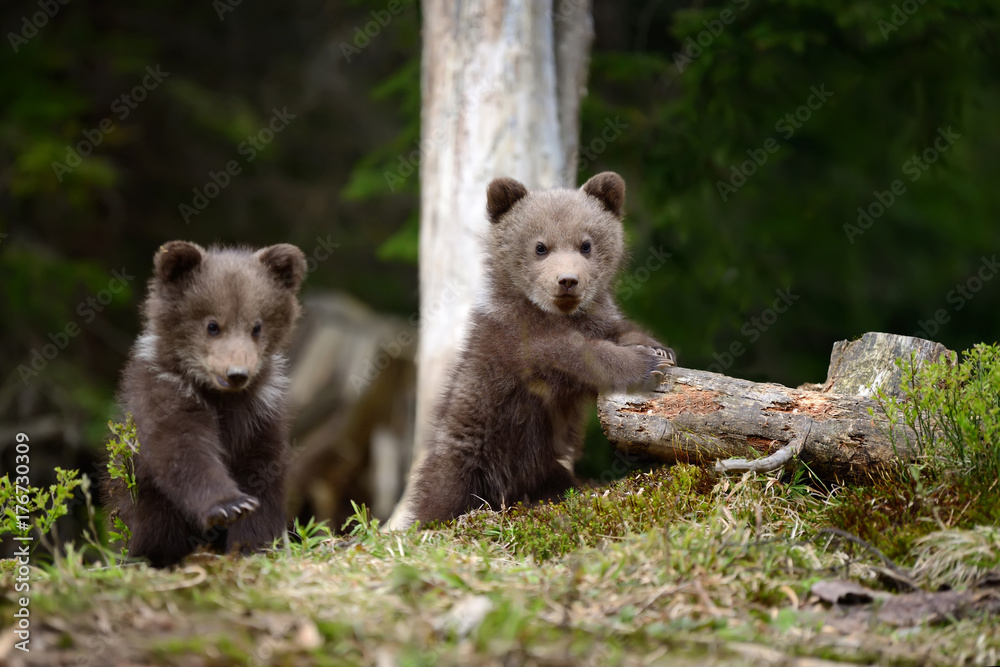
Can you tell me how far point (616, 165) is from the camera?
860 cm

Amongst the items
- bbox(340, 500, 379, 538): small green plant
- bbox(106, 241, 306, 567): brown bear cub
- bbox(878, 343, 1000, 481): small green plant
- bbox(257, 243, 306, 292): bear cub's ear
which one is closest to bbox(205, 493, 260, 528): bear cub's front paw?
bbox(106, 241, 306, 567): brown bear cub

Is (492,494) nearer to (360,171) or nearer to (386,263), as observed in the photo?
(360,171)

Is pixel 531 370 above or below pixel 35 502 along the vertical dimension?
above

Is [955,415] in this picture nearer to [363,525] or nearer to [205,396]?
[363,525]

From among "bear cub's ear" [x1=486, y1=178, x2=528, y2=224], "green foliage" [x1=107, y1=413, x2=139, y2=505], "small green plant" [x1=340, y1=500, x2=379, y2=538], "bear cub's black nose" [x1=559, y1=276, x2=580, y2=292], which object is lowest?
"small green plant" [x1=340, y1=500, x2=379, y2=538]

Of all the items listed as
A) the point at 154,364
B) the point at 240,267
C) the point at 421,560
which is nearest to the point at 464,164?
the point at 240,267

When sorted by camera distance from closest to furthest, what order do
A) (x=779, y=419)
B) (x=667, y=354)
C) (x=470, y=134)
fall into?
(x=779, y=419), (x=667, y=354), (x=470, y=134)

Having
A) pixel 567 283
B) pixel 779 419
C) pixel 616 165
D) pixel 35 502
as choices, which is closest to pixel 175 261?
pixel 35 502

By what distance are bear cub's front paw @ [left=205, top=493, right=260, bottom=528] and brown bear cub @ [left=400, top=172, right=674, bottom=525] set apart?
4.30ft

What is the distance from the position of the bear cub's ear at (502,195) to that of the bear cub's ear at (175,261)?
1.90 metres

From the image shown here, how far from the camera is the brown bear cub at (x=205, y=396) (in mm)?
4887

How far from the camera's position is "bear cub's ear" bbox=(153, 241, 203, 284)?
514 centimetres

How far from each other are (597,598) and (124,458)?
2.75m

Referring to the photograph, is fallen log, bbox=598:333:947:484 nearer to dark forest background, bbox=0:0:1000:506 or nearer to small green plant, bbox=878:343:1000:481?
small green plant, bbox=878:343:1000:481
